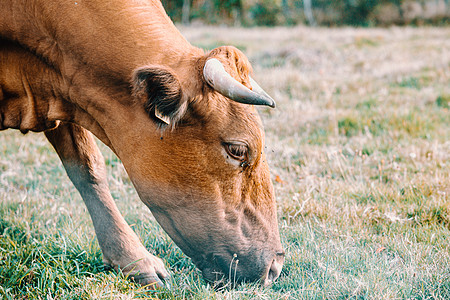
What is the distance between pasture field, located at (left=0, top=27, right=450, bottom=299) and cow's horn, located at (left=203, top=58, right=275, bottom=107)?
1.16 m

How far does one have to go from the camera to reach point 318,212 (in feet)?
12.7

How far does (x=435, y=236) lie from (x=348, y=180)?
4.13 feet

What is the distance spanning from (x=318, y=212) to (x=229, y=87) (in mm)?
1825

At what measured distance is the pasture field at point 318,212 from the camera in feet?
9.50

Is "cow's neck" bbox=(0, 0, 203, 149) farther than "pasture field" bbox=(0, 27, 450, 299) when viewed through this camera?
No

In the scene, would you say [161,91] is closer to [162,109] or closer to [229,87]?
[162,109]

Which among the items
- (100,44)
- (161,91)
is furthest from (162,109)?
(100,44)

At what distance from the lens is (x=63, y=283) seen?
9.65 feet

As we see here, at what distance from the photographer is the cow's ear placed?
2.49m

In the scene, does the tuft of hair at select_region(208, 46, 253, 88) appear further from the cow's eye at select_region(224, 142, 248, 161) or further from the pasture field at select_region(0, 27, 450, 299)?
the pasture field at select_region(0, 27, 450, 299)

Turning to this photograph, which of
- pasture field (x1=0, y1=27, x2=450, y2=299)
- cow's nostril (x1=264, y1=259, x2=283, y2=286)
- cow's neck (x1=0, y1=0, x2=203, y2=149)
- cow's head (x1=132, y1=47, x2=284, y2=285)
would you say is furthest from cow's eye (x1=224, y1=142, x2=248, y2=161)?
pasture field (x1=0, y1=27, x2=450, y2=299)

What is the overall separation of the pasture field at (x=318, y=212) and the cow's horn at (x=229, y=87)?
45.8 inches

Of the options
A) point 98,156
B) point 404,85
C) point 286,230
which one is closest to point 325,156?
point 286,230

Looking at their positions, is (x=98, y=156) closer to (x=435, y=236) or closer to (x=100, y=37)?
(x=100, y=37)
